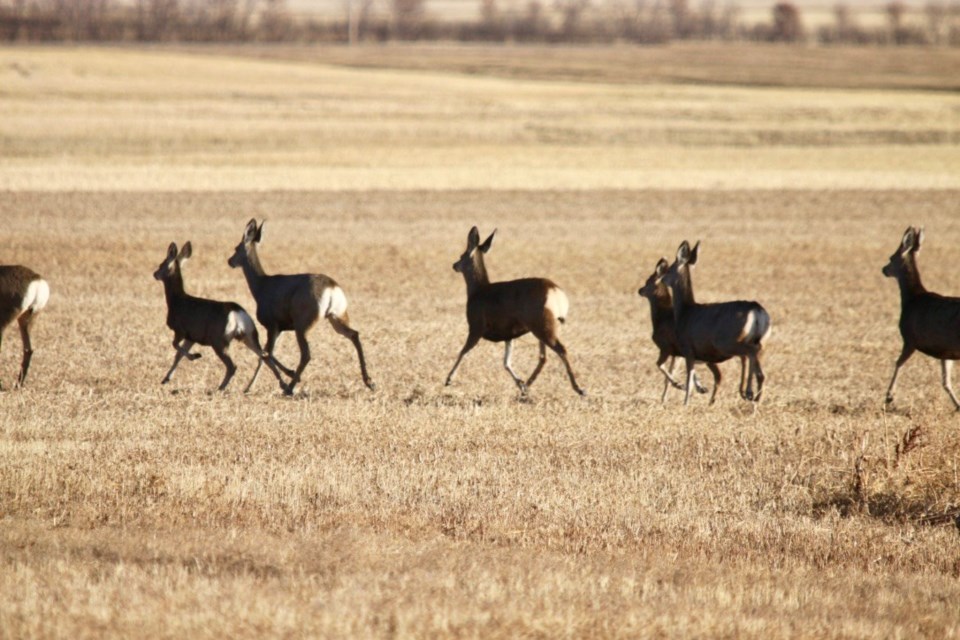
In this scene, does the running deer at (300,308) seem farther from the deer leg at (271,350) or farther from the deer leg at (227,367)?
the deer leg at (227,367)

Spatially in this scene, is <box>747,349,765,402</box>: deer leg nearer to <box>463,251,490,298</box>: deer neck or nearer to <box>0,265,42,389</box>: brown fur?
<box>463,251,490,298</box>: deer neck

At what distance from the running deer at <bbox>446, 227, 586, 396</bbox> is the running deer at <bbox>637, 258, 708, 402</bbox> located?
38.6 inches

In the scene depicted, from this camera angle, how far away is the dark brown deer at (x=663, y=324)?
15.0 m

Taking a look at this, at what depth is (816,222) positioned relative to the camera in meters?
33.2

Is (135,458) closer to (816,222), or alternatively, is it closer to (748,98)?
(816,222)

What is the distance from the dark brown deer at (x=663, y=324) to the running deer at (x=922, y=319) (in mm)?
2140

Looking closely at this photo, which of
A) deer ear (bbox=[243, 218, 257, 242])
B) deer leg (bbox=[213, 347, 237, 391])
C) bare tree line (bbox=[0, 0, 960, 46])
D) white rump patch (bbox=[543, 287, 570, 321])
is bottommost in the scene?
deer leg (bbox=[213, 347, 237, 391])

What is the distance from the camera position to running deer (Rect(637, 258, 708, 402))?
49.3 ft

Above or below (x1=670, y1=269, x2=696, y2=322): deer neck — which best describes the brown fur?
below

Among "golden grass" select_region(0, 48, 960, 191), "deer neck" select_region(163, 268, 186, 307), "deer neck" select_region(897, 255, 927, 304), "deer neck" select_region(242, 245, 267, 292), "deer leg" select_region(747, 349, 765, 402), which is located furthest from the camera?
→ "golden grass" select_region(0, 48, 960, 191)

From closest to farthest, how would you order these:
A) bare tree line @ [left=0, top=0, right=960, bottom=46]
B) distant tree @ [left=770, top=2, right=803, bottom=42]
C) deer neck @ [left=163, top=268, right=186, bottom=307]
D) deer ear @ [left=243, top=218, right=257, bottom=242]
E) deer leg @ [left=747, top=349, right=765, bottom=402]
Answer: deer leg @ [left=747, top=349, right=765, bottom=402], deer neck @ [left=163, top=268, right=186, bottom=307], deer ear @ [left=243, top=218, right=257, bottom=242], bare tree line @ [left=0, top=0, right=960, bottom=46], distant tree @ [left=770, top=2, right=803, bottom=42]

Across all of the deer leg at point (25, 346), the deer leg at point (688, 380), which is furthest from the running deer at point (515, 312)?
the deer leg at point (25, 346)

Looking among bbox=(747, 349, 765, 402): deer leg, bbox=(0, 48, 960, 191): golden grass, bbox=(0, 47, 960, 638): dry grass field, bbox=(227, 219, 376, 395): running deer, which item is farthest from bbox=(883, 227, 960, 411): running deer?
bbox=(0, 48, 960, 191): golden grass

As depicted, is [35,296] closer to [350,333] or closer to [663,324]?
[350,333]
